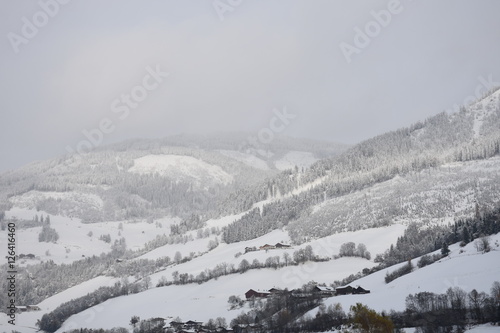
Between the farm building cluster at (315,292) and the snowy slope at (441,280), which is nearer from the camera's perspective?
the snowy slope at (441,280)

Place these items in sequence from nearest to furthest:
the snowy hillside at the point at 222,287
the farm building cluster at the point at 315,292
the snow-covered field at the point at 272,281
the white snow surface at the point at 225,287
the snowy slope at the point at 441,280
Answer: the snowy slope at the point at 441,280, the snow-covered field at the point at 272,281, the farm building cluster at the point at 315,292, the white snow surface at the point at 225,287, the snowy hillside at the point at 222,287

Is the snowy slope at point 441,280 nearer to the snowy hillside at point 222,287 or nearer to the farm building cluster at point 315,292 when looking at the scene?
the farm building cluster at point 315,292

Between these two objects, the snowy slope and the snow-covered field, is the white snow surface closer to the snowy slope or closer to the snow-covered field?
the snow-covered field

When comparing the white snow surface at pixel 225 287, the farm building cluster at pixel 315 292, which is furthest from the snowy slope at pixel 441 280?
the white snow surface at pixel 225 287

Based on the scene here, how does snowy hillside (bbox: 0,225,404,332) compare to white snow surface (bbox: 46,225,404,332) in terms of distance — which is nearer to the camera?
white snow surface (bbox: 46,225,404,332)

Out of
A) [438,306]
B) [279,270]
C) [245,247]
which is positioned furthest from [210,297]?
[438,306]

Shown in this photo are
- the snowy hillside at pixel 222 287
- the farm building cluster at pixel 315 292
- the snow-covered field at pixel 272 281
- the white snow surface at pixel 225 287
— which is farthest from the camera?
the snowy hillside at pixel 222 287

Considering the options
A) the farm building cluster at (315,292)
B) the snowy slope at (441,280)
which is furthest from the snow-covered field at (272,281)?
the farm building cluster at (315,292)

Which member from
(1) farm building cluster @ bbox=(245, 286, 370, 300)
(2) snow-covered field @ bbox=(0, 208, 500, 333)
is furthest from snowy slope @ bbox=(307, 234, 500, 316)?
(1) farm building cluster @ bbox=(245, 286, 370, 300)

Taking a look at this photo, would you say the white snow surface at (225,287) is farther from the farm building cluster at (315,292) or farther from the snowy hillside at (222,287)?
the farm building cluster at (315,292)

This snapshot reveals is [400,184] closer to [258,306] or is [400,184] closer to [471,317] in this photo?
[258,306]

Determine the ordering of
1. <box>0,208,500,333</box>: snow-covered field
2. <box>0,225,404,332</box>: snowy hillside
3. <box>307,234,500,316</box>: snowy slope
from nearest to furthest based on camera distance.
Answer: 1. <box>307,234,500,316</box>: snowy slope
2. <box>0,208,500,333</box>: snow-covered field
3. <box>0,225,404,332</box>: snowy hillside

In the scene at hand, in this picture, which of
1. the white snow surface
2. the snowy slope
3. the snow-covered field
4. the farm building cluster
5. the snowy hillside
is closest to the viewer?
the snowy slope

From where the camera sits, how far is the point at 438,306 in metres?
86.9
